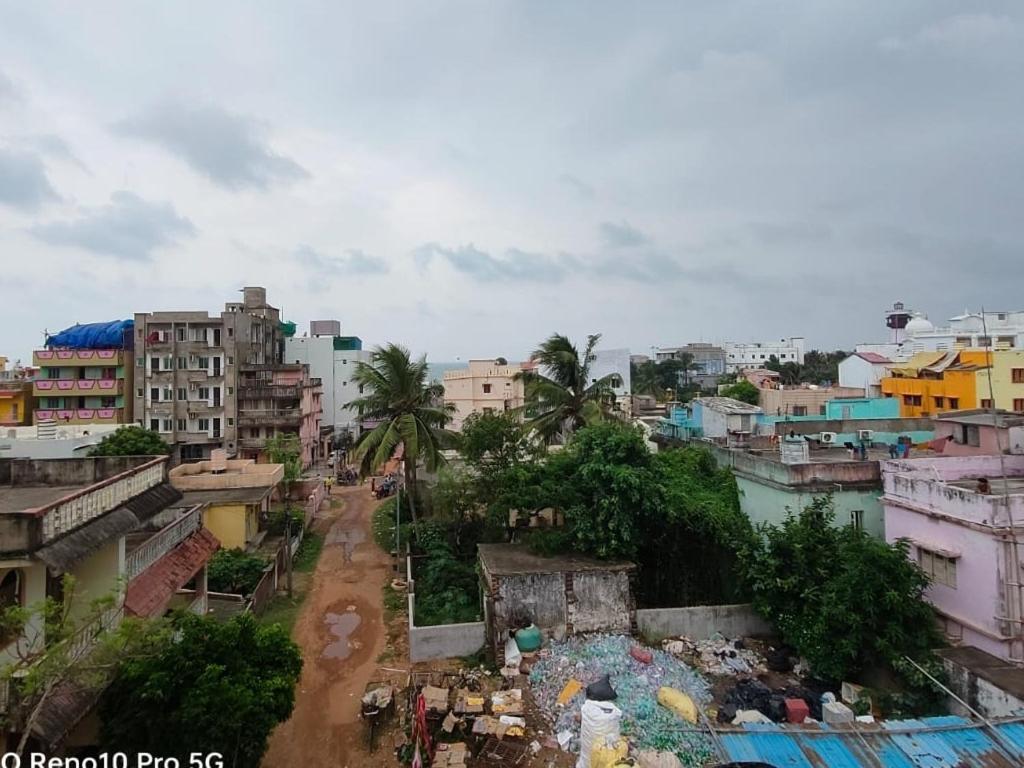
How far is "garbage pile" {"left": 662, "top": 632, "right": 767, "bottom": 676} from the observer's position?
43.7 ft

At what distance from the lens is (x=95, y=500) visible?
29.0ft

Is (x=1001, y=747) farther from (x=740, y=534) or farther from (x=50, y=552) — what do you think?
(x=50, y=552)

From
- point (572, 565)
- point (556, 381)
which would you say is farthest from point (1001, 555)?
point (556, 381)

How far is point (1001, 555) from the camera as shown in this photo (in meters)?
12.0

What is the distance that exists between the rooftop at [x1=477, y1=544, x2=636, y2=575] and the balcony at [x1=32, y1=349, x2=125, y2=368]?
1317 inches

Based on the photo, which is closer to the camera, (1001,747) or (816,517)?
(1001,747)

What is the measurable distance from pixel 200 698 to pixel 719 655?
1083cm

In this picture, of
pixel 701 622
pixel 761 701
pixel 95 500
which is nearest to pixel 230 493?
pixel 95 500

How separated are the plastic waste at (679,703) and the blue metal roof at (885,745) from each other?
1.79 metres

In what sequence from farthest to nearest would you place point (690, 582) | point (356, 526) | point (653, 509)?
point (356, 526), point (690, 582), point (653, 509)

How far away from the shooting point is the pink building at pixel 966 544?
11906 millimetres

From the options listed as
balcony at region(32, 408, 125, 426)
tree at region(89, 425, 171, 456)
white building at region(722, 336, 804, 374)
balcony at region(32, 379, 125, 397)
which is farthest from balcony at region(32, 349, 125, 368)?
white building at region(722, 336, 804, 374)

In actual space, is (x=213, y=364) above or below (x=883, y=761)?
above

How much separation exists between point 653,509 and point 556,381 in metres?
7.90
